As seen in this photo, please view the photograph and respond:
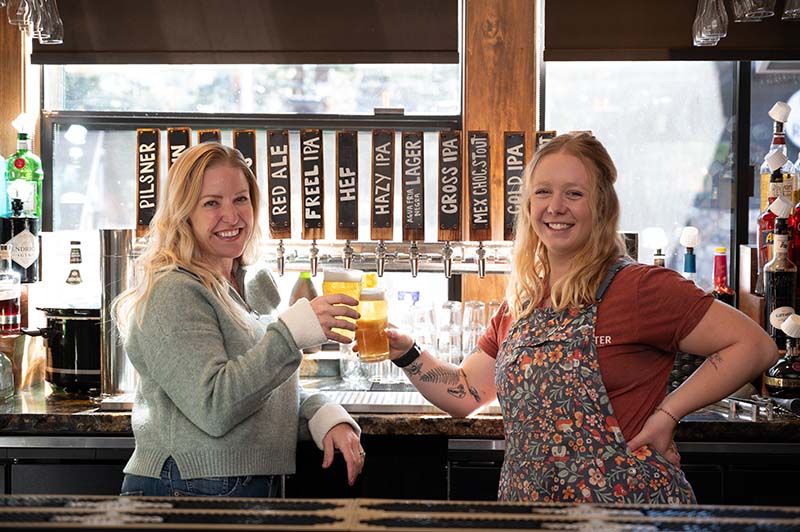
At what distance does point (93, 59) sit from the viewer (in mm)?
3734

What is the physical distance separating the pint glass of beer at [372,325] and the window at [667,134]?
1.86 meters

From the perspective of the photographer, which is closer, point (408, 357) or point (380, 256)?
point (408, 357)

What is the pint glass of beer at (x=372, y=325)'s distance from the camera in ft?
7.72

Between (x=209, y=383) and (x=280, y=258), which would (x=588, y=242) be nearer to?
(x=209, y=383)

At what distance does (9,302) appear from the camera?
3.39 metres

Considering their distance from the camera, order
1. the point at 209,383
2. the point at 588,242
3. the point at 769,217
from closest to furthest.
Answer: the point at 209,383
the point at 588,242
the point at 769,217

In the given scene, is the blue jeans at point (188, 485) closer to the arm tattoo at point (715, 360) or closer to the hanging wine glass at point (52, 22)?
the arm tattoo at point (715, 360)

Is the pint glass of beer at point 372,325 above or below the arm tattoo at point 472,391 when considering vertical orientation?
above

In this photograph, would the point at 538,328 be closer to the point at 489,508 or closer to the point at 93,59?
the point at 489,508

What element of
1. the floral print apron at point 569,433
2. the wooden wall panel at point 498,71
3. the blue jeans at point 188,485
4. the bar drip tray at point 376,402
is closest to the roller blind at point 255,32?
the wooden wall panel at point 498,71

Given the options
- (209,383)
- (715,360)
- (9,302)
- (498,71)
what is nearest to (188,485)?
(209,383)

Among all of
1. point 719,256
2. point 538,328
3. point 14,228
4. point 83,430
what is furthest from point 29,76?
point 719,256

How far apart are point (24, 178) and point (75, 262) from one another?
0.48 meters

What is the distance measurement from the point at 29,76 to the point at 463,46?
75.0 inches
